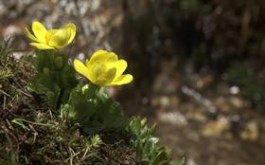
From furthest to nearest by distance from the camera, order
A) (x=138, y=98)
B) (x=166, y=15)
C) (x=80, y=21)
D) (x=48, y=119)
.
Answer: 1. (x=166, y=15)
2. (x=138, y=98)
3. (x=80, y=21)
4. (x=48, y=119)

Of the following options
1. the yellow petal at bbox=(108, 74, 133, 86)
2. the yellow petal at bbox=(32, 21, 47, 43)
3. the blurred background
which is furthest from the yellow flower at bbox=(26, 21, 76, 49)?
the blurred background

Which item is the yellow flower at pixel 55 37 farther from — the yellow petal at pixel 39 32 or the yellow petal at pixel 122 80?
the yellow petal at pixel 122 80

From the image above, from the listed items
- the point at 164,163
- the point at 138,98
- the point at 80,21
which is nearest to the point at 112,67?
the point at 164,163

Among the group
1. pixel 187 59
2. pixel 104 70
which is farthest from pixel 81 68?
pixel 187 59

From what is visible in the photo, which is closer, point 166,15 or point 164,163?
point 164,163

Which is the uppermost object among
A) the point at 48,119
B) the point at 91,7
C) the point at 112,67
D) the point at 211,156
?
the point at 91,7

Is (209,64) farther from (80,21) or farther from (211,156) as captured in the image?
(80,21)

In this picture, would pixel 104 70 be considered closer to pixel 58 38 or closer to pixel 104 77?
pixel 104 77
